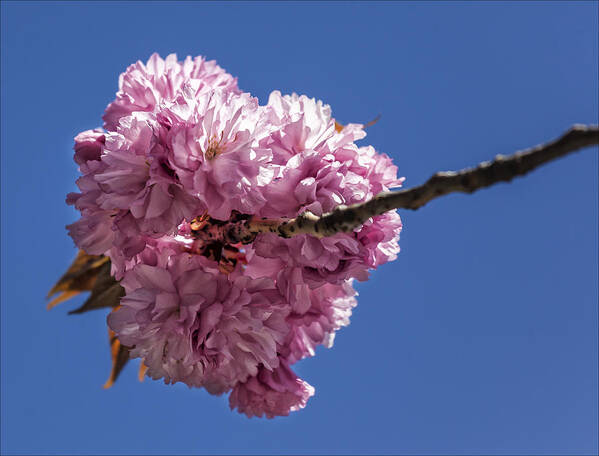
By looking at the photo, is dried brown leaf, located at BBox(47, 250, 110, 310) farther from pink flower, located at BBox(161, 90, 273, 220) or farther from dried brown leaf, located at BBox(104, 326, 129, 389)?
pink flower, located at BBox(161, 90, 273, 220)

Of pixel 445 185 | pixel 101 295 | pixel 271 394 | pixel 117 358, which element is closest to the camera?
pixel 445 185

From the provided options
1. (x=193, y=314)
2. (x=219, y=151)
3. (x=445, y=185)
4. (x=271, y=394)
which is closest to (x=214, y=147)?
(x=219, y=151)

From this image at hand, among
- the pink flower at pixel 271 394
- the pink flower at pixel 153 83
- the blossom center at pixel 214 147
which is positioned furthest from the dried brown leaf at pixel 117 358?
the blossom center at pixel 214 147

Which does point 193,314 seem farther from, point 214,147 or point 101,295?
point 101,295

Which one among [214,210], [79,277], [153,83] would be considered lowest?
[214,210]

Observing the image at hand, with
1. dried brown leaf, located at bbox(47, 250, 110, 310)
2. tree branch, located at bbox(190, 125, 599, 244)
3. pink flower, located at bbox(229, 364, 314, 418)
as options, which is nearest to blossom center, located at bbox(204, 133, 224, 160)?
tree branch, located at bbox(190, 125, 599, 244)

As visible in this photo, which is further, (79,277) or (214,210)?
(79,277)
